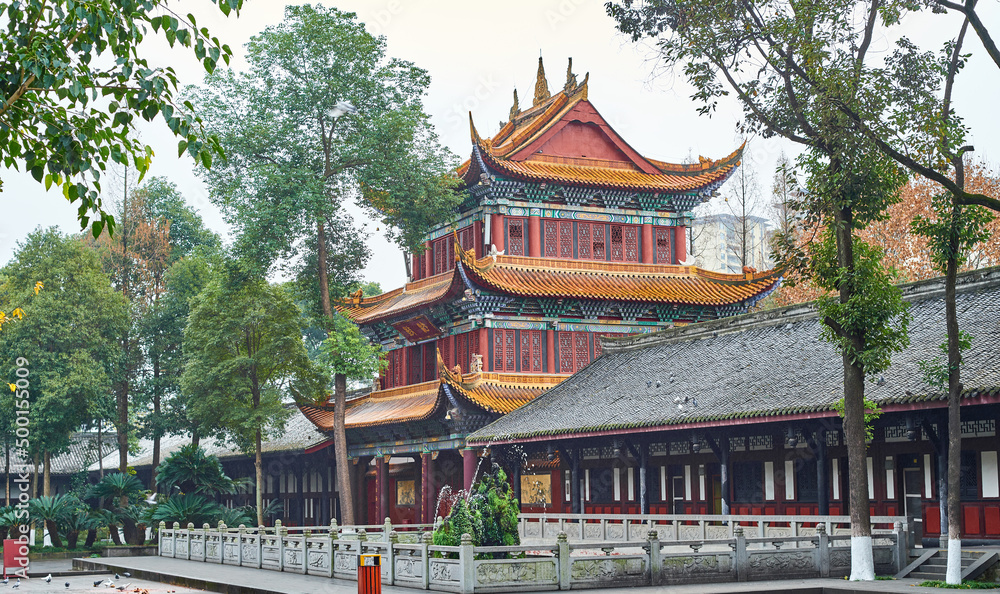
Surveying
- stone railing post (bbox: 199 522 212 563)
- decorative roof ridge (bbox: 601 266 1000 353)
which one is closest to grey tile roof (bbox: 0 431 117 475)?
stone railing post (bbox: 199 522 212 563)

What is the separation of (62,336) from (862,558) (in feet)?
104

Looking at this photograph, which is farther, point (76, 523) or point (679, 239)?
point (679, 239)

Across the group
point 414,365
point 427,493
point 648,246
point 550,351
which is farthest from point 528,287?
point 427,493

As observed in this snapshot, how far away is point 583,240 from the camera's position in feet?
131

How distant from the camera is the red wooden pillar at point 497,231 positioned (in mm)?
38719

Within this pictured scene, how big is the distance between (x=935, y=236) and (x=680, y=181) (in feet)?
71.6

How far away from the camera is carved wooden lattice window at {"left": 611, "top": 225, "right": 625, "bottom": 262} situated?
40219 millimetres

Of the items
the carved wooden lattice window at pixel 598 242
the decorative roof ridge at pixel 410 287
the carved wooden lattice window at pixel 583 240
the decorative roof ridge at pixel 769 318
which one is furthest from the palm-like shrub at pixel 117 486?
the carved wooden lattice window at pixel 598 242

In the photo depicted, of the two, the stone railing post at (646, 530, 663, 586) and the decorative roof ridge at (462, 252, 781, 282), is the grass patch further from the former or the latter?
the decorative roof ridge at (462, 252, 781, 282)

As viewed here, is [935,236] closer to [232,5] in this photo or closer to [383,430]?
[232,5]

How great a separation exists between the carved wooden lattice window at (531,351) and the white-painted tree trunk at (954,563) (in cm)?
2027

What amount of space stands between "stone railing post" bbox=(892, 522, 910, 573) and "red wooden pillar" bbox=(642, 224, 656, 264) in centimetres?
2004

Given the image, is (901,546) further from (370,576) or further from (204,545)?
(204,545)

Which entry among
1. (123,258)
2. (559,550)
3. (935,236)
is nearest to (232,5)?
(559,550)
